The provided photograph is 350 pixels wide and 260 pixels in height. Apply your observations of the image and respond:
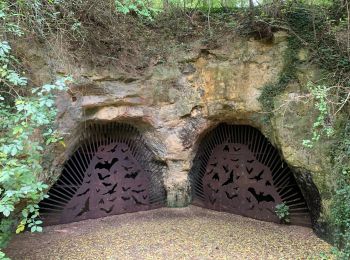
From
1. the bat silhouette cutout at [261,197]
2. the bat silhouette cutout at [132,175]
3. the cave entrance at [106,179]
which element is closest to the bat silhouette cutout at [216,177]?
the bat silhouette cutout at [261,197]

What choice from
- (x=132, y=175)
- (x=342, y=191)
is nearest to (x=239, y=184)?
(x=132, y=175)

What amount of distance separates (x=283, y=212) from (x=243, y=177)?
2.57 ft

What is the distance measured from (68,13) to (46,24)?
0.33 metres

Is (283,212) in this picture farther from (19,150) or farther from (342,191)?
(19,150)

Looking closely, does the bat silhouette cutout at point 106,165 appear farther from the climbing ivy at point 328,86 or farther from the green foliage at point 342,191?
the green foliage at point 342,191

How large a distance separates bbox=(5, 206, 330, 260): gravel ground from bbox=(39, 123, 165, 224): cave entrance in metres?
0.21

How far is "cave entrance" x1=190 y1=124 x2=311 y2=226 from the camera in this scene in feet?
15.9

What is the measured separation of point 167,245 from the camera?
4113 mm

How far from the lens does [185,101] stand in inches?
198

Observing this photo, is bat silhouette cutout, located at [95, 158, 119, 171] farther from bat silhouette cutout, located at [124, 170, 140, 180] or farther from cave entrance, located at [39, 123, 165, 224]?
bat silhouette cutout, located at [124, 170, 140, 180]

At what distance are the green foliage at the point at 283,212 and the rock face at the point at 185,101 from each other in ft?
2.19

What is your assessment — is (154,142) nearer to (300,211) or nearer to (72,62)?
(72,62)

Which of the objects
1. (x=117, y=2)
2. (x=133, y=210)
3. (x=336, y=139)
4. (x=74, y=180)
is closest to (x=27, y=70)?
(x=117, y=2)

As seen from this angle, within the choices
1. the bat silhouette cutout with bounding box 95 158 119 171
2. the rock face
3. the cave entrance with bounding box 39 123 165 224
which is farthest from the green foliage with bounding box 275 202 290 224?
the bat silhouette cutout with bounding box 95 158 119 171
